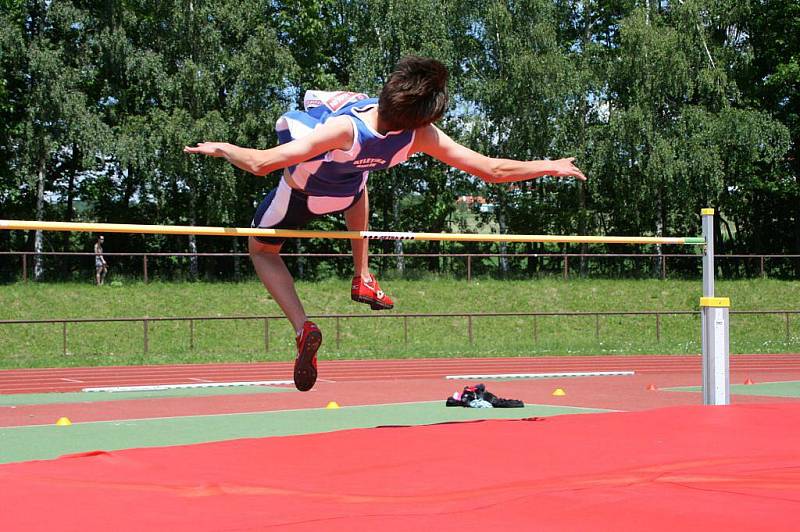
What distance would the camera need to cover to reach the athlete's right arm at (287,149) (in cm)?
388

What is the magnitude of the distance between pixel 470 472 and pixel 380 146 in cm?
152

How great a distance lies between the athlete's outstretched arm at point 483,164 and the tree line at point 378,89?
1863 centimetres

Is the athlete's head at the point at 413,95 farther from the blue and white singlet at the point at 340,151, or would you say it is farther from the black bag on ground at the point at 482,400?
the black bag on ground at the point at 482,400

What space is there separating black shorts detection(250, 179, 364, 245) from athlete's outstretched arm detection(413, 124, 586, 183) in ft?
1.57

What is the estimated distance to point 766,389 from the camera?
1058 cm

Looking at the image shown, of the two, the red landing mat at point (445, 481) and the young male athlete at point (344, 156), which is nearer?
the red landing mat at point (445, 481)

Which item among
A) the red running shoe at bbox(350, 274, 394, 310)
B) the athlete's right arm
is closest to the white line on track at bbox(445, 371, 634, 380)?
the red running shoe at bbox(350, 274, 394, 310)

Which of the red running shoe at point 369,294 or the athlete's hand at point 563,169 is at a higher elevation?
the athlete's hand at point 563,169

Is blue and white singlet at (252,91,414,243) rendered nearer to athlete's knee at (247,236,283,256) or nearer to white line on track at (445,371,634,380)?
athlete's knee at (247,236,283,256)

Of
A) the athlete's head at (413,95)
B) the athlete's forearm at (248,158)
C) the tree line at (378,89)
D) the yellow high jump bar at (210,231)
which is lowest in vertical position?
the yellow high jump bar at (210,231)

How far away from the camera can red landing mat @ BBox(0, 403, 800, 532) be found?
→ 9.40 feet

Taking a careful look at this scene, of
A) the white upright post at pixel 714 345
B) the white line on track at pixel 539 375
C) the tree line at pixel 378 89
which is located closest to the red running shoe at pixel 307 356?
the white upright post at pixel 714 345

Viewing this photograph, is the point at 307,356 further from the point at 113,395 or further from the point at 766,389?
the point at 766,389

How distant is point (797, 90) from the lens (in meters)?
31.2
